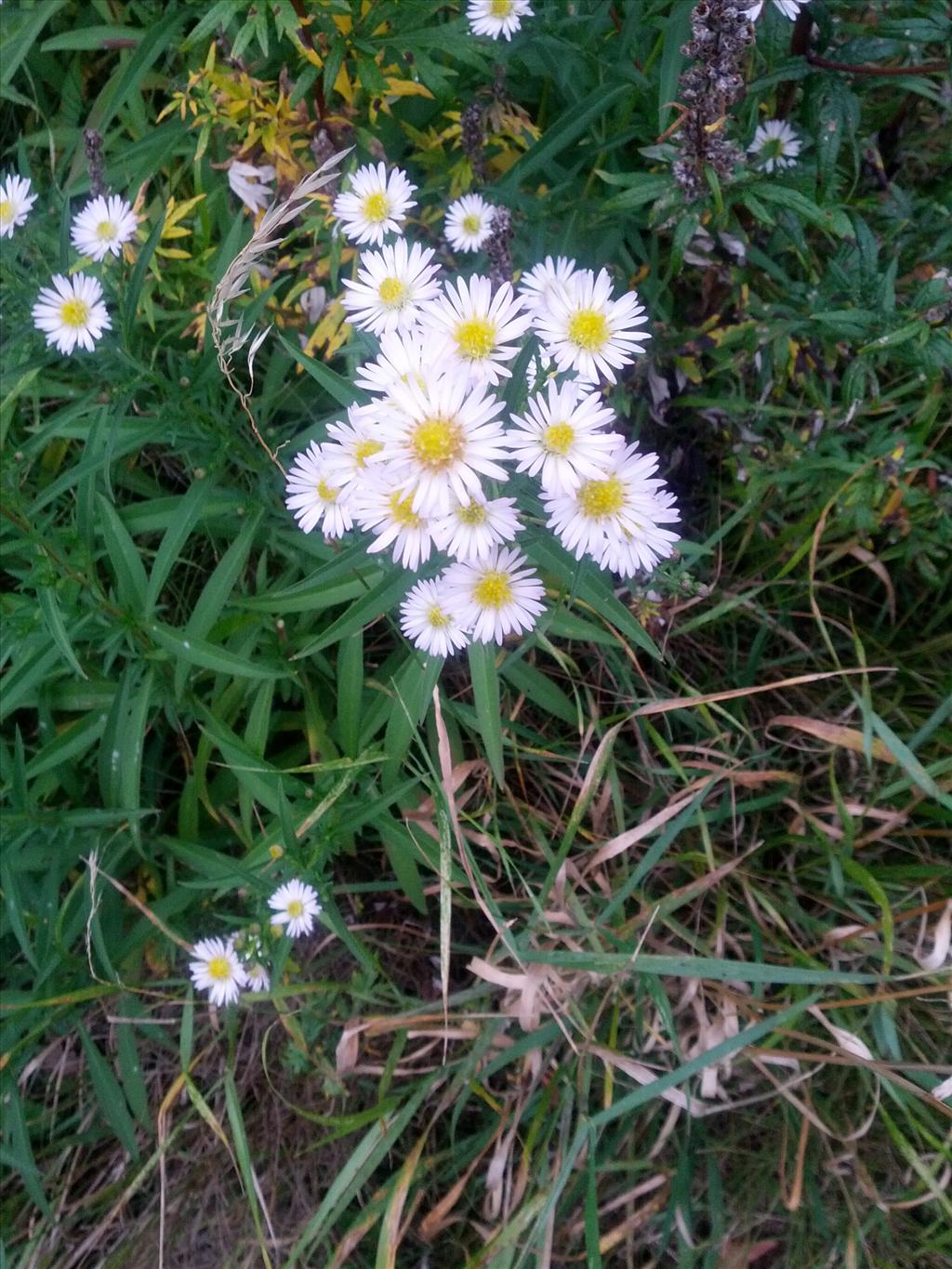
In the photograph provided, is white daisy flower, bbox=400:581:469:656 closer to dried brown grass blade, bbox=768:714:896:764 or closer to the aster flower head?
the aster flower head

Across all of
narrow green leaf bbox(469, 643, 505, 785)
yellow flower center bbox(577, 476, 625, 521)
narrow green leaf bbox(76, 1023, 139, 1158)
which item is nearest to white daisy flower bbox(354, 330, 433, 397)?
yellow flower center bbox(577, 476, 625, 521)

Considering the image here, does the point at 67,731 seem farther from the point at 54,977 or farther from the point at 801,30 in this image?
the point at 801,30

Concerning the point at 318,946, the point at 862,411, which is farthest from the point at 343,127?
the point at 318,946

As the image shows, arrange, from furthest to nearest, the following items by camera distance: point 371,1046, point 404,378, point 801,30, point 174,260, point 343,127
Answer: point 371,1046
point 174,260
point 343,127
point 801,30
point 404,378

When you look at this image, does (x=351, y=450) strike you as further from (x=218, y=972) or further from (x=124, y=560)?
(x=218, y=972)

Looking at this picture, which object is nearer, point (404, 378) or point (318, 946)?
point (404, 378)

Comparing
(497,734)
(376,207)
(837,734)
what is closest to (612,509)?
(497,734)

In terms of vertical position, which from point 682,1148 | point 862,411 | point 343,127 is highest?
point 343,127
